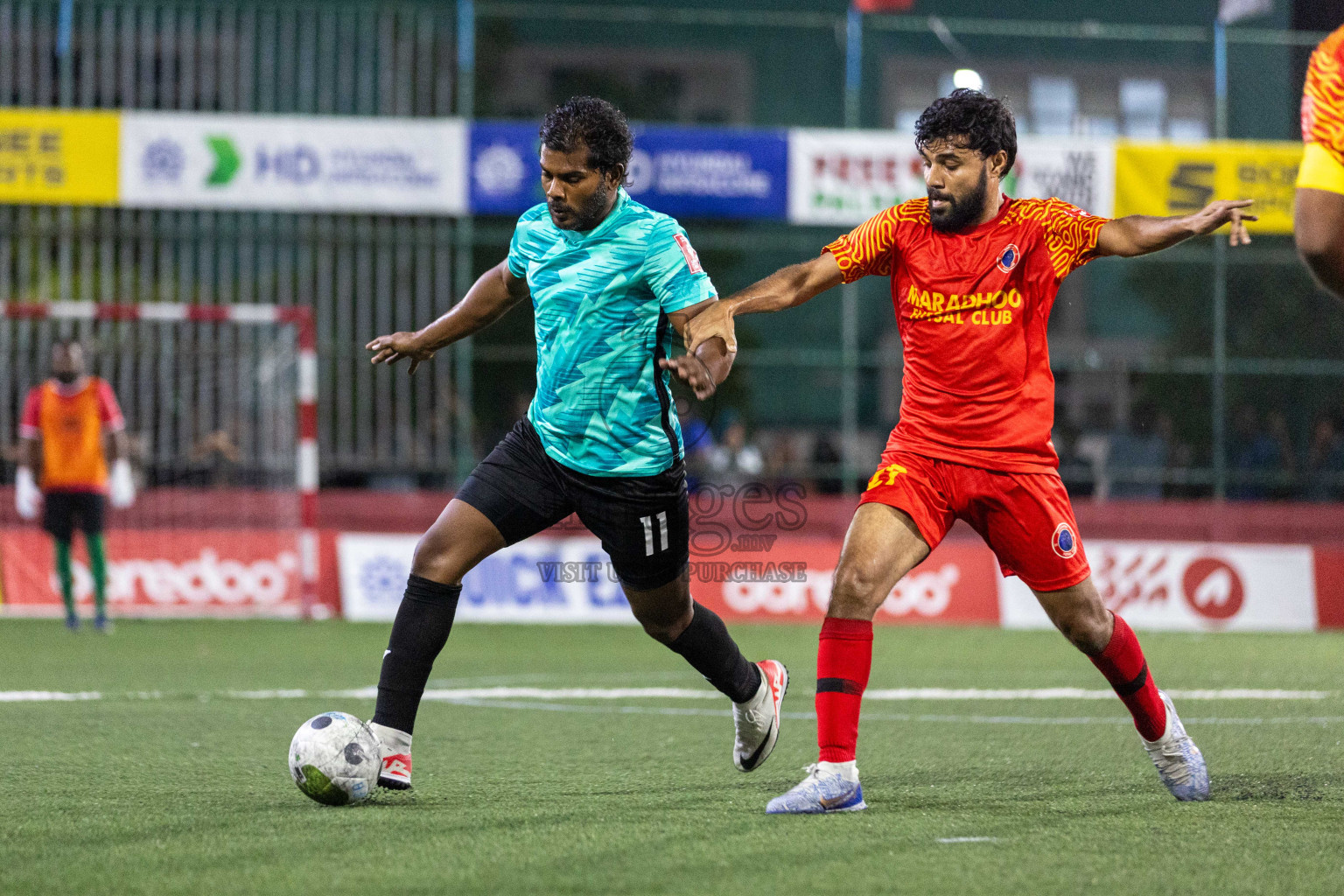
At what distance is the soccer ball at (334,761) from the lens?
5082 mm

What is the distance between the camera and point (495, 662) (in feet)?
35.4

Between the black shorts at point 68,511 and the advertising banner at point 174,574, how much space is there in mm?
1513

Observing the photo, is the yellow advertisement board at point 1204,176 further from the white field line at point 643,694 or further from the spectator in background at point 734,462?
the white field line at point 643,694

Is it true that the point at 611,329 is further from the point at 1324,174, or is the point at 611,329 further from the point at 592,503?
the point at 1324,174

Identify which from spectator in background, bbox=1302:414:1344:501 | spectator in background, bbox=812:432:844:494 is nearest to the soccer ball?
spectator in background, bbox=812:432:844:494

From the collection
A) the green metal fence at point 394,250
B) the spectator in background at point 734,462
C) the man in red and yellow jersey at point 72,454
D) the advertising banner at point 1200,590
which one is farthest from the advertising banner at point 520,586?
the advertising banner at point 1200,590

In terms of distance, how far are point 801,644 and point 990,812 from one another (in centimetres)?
732

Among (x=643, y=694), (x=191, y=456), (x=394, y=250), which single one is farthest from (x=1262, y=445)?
(x=191, y=456)

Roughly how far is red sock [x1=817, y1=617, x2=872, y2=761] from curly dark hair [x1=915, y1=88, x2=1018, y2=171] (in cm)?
153

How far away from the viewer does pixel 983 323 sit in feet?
17.3

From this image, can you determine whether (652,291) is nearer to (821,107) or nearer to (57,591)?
(57,591)

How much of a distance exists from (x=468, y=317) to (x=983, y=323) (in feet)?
5.74

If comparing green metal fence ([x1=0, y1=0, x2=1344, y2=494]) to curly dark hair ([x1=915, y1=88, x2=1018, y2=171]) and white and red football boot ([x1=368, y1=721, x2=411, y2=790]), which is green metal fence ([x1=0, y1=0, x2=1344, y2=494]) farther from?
white and red football boot ([x1=368, y1=721, x2=411, y2=790])

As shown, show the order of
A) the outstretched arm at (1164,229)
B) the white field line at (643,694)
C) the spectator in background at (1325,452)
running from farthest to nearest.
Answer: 1. the spectator in background at (1325,452)
2. the white field line at (643,694)
3. the outstretched arm at (1164,229)
